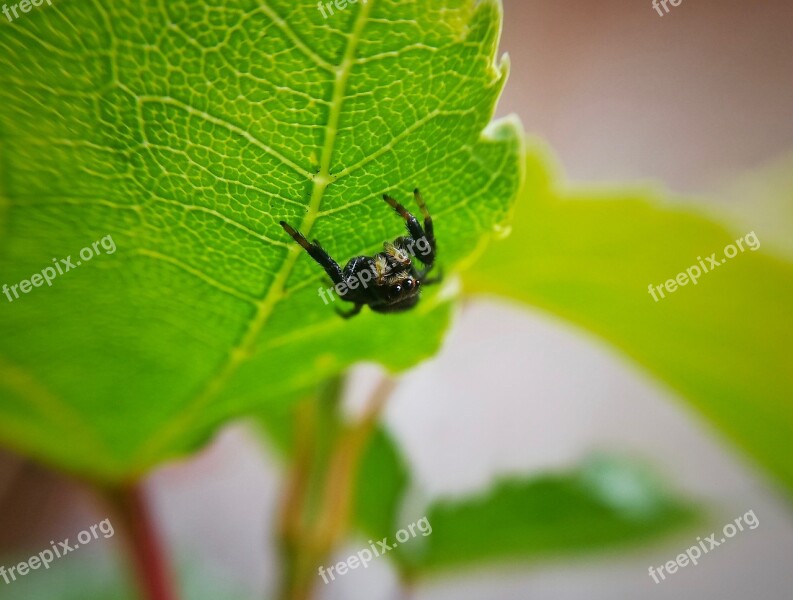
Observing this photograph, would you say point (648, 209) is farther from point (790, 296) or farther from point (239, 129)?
point (239, 129)

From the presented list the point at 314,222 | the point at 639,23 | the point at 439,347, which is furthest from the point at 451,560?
the point at 639,23

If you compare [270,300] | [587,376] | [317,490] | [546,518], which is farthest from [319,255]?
[587,376]

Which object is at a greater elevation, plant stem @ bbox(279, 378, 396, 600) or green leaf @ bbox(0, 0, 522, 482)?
green leaf @ bbox(0, 0, 522, 482)

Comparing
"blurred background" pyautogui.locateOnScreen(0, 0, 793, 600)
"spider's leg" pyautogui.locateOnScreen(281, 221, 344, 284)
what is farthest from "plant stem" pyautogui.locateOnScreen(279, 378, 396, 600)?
"blurred background" pyautogui.locateOnScreen(0, 0, 793, 600)

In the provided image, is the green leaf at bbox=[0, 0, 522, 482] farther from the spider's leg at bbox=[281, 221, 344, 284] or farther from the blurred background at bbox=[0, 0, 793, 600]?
the blurred background at bbox=[0, 0, 793, 600]

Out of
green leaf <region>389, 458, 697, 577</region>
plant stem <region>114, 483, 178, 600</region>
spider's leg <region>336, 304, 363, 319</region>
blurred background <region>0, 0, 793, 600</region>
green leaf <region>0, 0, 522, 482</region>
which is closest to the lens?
green leaf <region>0, 0, 522, 482</region>

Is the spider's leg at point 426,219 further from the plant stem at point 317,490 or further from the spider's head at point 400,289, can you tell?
the plant stem at point 317,490
